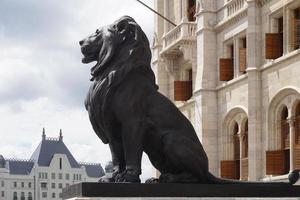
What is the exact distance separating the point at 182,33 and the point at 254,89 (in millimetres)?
7198

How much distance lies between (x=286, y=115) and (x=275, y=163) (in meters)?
1.82

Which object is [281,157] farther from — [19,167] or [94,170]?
[94,170]

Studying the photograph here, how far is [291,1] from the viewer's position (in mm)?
27375

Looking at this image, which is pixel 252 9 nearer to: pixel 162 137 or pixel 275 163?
pixel 275 163

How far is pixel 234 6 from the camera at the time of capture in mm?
31375

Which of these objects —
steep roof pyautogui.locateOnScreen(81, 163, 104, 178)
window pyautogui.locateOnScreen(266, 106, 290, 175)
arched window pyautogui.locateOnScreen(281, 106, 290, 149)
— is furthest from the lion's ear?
steep roof pyautogui.locateOnScreen(81, 163, 104, 178)

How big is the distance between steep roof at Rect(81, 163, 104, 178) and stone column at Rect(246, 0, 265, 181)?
124493 millimetres

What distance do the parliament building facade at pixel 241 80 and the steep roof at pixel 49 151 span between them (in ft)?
364

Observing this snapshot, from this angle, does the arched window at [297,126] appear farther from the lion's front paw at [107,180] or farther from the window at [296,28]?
the lion's front paw at [107,180]

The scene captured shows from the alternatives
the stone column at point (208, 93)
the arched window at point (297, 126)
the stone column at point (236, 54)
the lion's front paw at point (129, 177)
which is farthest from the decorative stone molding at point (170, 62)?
the lion's front paw at point (129, 177)

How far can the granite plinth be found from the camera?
8117mm

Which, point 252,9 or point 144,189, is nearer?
point 144,189

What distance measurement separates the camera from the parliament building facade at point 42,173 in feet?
473

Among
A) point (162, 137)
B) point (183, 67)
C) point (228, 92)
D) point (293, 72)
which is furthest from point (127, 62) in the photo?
point (183, 67)
